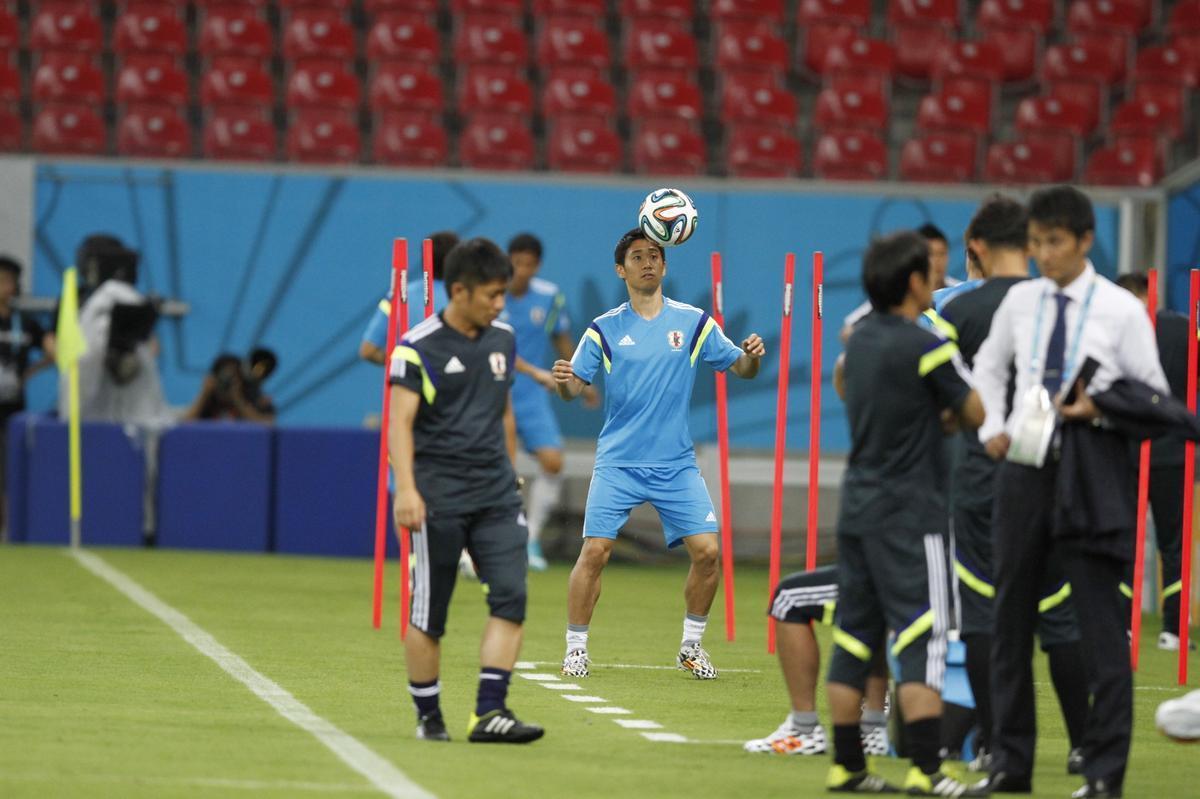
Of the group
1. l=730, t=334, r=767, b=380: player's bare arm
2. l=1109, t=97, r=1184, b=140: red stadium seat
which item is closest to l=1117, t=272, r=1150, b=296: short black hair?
l=730, t=334, r=767, b=380: player's bare arm

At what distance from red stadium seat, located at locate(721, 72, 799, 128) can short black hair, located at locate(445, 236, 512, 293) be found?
511 inches

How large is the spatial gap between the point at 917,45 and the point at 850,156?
2.08 metres

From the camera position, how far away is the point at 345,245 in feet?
61.8

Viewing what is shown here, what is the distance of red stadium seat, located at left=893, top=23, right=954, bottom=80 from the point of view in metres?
21.2

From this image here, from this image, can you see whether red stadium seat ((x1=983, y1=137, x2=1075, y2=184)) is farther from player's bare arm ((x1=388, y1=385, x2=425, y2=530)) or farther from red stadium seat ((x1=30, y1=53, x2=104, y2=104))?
player's bare arm ((x1=388, y1=385, x2=425, y2=530))

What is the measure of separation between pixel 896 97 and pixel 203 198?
24.0 ft

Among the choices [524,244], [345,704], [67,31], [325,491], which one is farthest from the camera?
[67,31]

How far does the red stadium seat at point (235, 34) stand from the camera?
2056cm

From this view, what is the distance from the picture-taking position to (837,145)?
65.4 feet

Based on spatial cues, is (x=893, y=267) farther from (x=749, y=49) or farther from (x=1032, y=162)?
(x=749, y=49)

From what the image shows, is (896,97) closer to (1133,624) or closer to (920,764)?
(1133,624)

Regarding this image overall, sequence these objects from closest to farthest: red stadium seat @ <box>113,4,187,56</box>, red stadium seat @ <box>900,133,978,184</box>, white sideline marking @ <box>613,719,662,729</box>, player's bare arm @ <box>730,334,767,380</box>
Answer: white sideline marking @ <box>613,719,662,729</box>, player's bare arm @ <box>730,334,767,380</box>, red stadium seat @ <box>900,133,978,184</box>, red stadium seat @ <box>113,4,187,56</box>

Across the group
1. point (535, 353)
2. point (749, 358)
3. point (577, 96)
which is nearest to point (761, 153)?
point (577, 96)

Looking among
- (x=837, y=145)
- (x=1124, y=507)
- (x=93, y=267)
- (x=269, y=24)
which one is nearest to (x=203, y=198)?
(x=93, y=267)
